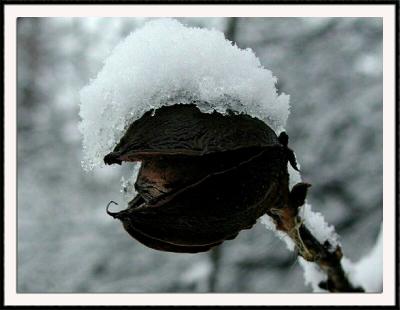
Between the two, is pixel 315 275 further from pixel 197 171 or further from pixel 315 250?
pixel 197 171

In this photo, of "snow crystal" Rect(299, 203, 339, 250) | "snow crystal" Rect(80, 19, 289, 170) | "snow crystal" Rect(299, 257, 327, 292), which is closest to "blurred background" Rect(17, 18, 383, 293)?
"snow crystal" Rect(299, 257, 327, 292)

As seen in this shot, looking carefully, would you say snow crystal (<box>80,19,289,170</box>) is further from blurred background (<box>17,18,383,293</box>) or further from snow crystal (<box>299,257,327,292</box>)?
blurred background (<box>17,18,383,293</box>)

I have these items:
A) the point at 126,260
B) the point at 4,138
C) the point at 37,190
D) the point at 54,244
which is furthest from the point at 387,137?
the point at 37,190

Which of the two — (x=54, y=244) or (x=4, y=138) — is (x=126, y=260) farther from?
(x=4, y=138)

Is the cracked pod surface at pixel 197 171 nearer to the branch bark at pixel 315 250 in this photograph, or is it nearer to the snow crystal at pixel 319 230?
the branch bark at pixel 315 250

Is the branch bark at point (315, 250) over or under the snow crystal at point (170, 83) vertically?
under

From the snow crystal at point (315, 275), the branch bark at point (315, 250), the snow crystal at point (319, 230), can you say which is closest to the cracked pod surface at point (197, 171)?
the branch bark at point (315, 250)
